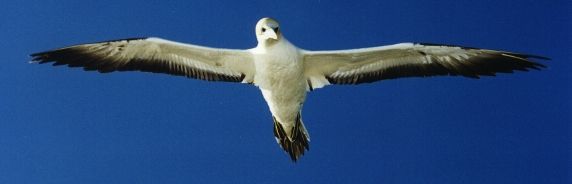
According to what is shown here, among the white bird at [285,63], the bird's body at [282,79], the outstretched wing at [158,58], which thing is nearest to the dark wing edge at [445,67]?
the white bird at [285,63]

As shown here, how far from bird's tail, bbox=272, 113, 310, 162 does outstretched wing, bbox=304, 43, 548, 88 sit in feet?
2.05

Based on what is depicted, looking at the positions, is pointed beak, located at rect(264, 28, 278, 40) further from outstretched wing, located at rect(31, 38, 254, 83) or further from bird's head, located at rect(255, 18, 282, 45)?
outstretched wing, located at rect(31, 38, 254, 83)

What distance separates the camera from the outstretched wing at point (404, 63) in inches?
505

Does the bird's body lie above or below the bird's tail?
above

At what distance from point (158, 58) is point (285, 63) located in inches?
70.2

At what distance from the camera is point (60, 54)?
1255cm

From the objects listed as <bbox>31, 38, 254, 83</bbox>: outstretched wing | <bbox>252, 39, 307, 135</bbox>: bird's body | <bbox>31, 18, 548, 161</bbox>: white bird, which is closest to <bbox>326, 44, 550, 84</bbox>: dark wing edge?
<bbox>31, 18, 548, 161</bbox>: white bird

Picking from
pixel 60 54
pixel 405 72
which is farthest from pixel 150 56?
pixel 405 72

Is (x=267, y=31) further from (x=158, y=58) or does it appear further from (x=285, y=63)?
(x=158, y=58)

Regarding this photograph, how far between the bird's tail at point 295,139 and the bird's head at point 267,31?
137 cm

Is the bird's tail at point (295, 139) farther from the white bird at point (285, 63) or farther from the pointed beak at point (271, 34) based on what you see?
the pointed beak at point (271, 34)

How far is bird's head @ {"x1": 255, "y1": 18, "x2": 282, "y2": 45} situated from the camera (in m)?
12.2

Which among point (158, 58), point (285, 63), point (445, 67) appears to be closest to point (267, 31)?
point (285, 63)

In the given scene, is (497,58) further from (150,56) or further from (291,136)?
(150,56)
